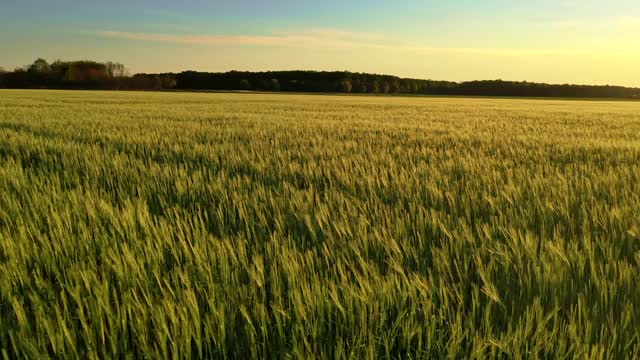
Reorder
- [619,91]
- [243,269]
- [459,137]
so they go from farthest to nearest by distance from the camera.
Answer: [619,91], [459,137], [243,269]

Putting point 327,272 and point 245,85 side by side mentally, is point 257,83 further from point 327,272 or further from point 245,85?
point 327,272

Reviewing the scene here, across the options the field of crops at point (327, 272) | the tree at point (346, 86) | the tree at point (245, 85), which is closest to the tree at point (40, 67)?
the tree at point (245, 85)

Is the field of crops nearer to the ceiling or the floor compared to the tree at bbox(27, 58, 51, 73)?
nearer to the floor

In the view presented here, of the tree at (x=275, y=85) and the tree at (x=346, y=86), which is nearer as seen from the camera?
the tree at (x=346, y=86)

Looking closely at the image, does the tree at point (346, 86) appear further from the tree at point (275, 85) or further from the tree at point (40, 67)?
the tree at point (40, 67)

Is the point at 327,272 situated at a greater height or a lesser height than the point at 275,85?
lesser

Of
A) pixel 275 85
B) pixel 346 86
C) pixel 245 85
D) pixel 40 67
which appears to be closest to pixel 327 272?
pixel 346 86

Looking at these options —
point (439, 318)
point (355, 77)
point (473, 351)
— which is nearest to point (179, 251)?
point (439, 318)

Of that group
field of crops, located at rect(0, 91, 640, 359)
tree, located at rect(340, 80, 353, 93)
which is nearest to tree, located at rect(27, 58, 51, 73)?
tree, located at rect(340, 80, 353, 93)

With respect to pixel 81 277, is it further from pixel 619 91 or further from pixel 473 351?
pixel 619 91

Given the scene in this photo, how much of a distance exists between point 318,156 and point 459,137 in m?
2.92

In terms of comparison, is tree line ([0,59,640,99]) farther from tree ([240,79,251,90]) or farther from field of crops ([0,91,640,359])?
field of crops ([0,91,640,359])

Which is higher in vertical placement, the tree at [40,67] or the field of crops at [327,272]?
the tree at [40,67]

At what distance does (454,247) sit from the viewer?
1742 millimetres
